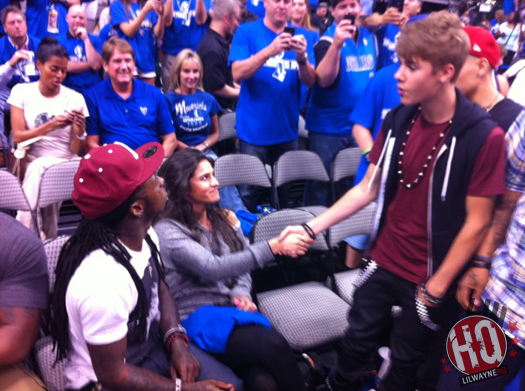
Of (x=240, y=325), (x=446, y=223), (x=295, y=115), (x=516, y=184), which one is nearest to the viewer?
(x=516, y=184)

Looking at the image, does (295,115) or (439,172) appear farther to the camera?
(295,115)

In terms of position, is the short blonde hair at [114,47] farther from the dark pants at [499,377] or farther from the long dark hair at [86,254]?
the dark pants at [499,377]

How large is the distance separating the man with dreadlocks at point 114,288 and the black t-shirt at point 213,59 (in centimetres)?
268

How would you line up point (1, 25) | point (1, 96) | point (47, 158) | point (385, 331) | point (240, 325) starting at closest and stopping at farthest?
point (240, 325)
point (385, 331)
point (47, 158)
point (1, 96)
point (1, 25)

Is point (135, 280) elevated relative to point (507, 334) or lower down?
elevated

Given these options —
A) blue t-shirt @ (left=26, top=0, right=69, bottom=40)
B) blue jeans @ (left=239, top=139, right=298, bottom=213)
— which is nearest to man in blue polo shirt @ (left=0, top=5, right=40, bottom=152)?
blue t-shirt @ (left=26, top=0, right=69, bottom=40)

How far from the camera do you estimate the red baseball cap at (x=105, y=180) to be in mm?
1401

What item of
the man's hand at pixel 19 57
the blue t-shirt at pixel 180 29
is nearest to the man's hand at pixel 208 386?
the man's hand at pixel 19 57

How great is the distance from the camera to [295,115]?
3516 millimetres

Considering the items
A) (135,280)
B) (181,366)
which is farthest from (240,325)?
(135,280)

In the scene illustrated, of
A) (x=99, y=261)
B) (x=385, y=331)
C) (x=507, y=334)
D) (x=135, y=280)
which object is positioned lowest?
(x=385, y=331)

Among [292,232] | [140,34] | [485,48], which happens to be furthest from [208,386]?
[140,34]

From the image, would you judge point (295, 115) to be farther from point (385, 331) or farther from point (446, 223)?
point (446, 223)

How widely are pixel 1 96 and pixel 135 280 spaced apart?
338 cm
